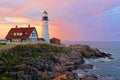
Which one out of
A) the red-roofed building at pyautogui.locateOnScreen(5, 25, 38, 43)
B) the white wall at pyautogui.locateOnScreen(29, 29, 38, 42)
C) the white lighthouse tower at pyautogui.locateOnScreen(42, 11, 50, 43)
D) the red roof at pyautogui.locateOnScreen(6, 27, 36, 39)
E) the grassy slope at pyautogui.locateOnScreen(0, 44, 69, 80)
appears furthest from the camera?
the white lighthouse tower at pyautogui.locateOnScreen(42, 11, 50, 43)

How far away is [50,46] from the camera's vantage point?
62.7 metres

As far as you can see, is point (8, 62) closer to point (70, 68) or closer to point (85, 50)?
point (70, 68)

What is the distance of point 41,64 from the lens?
50094 millimetres

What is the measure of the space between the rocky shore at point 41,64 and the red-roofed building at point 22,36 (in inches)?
270

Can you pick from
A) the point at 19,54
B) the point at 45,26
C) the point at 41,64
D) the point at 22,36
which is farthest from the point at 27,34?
the point at 41,64

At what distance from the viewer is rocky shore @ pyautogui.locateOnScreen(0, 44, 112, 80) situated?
43166 millimetres

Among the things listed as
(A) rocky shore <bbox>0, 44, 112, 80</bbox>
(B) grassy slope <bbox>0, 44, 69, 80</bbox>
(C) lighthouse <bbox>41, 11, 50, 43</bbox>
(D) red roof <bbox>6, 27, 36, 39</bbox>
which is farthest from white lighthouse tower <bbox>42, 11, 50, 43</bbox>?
(B) grassy slope <bbox>0, 44, 69, 80</bbox>

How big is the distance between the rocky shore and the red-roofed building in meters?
6.87

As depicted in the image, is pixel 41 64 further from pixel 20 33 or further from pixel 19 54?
pixel 20 33

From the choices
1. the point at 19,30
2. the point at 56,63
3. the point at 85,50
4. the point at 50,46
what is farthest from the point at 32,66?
the point at 85,50

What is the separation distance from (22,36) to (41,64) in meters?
18.4

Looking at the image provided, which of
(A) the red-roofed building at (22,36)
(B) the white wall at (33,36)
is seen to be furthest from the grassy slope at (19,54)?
(B) the white wall at (33,36)

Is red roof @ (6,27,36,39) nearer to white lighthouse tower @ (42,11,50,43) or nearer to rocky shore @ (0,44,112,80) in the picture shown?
white lighthouse tower @ (42,11,50,43)

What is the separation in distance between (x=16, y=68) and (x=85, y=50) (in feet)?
123
